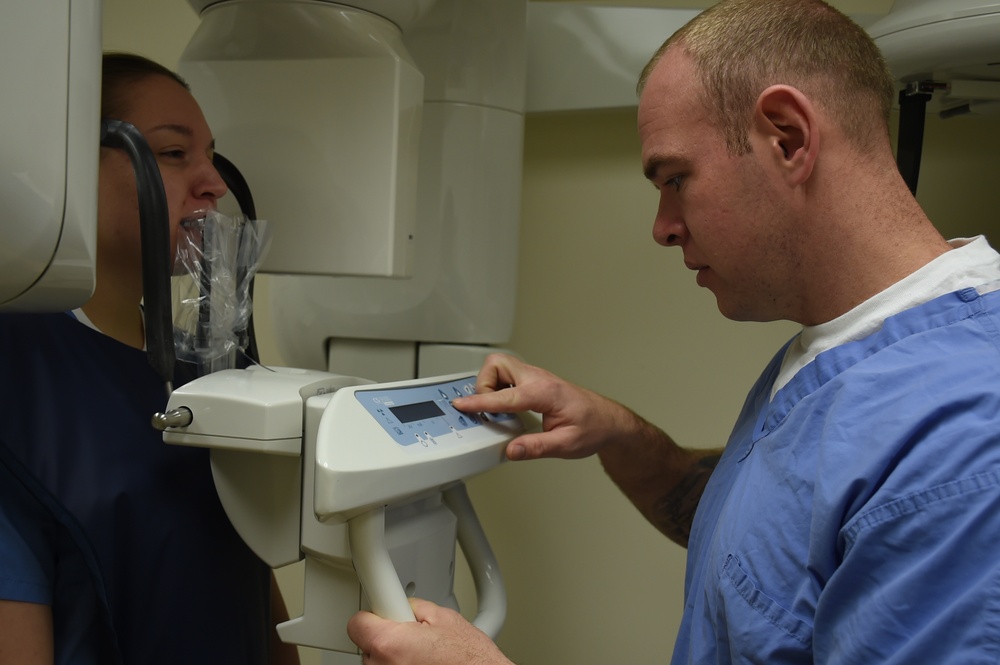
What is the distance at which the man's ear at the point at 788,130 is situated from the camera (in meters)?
0.79

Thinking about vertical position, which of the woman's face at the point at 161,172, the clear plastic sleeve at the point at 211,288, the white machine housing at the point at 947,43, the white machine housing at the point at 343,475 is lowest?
the white machine housing at the point at 343,475

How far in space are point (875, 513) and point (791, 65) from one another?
43 centimetres

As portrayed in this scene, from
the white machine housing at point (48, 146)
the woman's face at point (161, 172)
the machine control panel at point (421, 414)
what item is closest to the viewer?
the white machine housing at point (48, 146)

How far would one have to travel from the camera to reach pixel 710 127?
2.80 ft

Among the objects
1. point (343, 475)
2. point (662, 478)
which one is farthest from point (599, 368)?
point (343, 475)

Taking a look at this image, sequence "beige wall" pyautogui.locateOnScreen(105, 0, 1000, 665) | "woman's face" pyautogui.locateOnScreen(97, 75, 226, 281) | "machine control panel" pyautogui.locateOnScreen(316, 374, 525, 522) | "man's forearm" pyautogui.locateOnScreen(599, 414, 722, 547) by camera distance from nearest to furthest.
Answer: "machine control panel" pyautogui.locateOnScreen(316, 374, 525, 522)
"woman's face" pyautogui.locateOnScreen(97, 75, 226, 281)
"man's forearm" pyautogui.locateOnScreen(599, 414, 722, 547)
"beige wall" pyautogui.locateOnScreen(105, 0, 1000, 665)

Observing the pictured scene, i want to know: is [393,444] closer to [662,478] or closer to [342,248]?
[342,248]

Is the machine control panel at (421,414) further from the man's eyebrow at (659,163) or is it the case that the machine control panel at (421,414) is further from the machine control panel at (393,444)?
the man's eyebrow at (659,163)

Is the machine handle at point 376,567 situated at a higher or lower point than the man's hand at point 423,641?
higher

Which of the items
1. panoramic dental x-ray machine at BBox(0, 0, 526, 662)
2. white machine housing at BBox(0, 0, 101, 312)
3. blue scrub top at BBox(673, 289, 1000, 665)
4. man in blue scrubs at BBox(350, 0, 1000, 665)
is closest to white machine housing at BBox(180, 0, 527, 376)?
panoramic dental x-ray machine at BBox(0, 0, 526, 662)

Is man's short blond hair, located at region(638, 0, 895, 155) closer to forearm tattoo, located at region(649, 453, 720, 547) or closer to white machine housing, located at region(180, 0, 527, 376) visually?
white machine housing, located at region(180, 0, 527, 376)

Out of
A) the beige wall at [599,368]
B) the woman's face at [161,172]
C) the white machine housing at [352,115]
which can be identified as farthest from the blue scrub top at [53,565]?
the beige wall at [599,368]

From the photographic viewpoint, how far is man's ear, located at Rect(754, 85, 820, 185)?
2.61 ft

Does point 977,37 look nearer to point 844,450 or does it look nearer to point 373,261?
point 844,450
